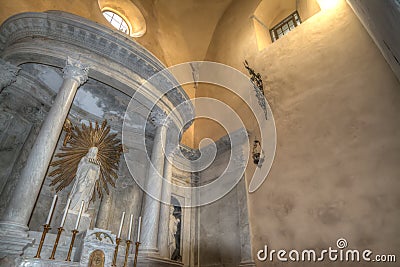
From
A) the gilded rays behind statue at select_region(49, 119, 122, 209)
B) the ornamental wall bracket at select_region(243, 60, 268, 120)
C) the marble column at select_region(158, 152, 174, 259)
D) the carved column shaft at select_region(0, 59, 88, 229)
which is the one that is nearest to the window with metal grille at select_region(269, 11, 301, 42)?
the ornamental wall bracket at select_region(243, 60, 268, 120)

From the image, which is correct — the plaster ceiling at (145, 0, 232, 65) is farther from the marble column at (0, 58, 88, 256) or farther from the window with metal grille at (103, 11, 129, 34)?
the marble column at (0, 58, 88, 256)

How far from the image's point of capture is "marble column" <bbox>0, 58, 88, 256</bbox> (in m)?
3.65

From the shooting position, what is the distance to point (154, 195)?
5.87m

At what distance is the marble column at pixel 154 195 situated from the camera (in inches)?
211

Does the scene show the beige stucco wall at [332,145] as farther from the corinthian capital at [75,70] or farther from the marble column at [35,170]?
the corinthian capital at [75,70]

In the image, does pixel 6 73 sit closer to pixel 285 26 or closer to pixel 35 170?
pixel 35 170

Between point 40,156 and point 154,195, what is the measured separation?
8.32 feet

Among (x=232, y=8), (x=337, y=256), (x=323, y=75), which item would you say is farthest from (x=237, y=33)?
(x=337, y=256)

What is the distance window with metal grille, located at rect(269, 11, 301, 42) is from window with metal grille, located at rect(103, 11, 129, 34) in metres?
5.65

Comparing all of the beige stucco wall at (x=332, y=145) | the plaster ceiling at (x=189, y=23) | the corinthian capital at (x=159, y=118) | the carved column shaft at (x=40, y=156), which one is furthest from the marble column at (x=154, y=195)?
the plaster ceiling at (x=189, y=23)

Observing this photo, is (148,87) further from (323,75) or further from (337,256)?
(337,256)

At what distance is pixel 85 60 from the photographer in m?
5.57

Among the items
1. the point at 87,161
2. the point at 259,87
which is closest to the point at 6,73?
the point at 87,161

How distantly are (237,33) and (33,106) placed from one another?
776 centimetres
